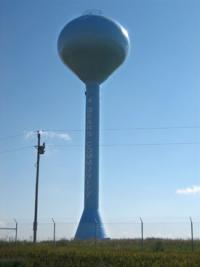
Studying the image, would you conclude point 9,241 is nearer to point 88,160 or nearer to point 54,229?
point 54,229

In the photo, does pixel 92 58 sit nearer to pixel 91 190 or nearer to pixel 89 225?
pixel 91 190

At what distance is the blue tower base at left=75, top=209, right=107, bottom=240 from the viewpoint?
39000 mm

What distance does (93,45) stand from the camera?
3891 centimetres

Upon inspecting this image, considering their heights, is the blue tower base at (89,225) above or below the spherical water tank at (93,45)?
below

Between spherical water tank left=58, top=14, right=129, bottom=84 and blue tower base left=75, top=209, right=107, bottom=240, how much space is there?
10.6m

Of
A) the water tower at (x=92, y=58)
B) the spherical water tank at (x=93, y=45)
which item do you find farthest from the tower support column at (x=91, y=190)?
the spherical water tank at (x=93, y=45)

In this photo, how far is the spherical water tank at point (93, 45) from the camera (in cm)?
3903

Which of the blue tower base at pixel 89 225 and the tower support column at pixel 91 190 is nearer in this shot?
the blue tower base at pixel 89 225

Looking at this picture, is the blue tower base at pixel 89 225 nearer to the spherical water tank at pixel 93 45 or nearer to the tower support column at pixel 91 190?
the tower support column at pixel 91 190

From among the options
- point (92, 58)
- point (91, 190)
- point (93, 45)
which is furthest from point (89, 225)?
point (93, 45)

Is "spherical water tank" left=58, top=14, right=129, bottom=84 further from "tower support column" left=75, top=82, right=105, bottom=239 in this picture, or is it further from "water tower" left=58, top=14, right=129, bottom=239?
"tower support column" left=75, top=82, right=105, bottom=239

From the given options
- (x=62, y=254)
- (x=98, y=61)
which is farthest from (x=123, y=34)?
(x=62, y=254)

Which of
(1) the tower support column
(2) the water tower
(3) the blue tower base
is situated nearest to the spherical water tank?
(2) the water tower

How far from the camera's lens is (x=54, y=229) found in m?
26.6
